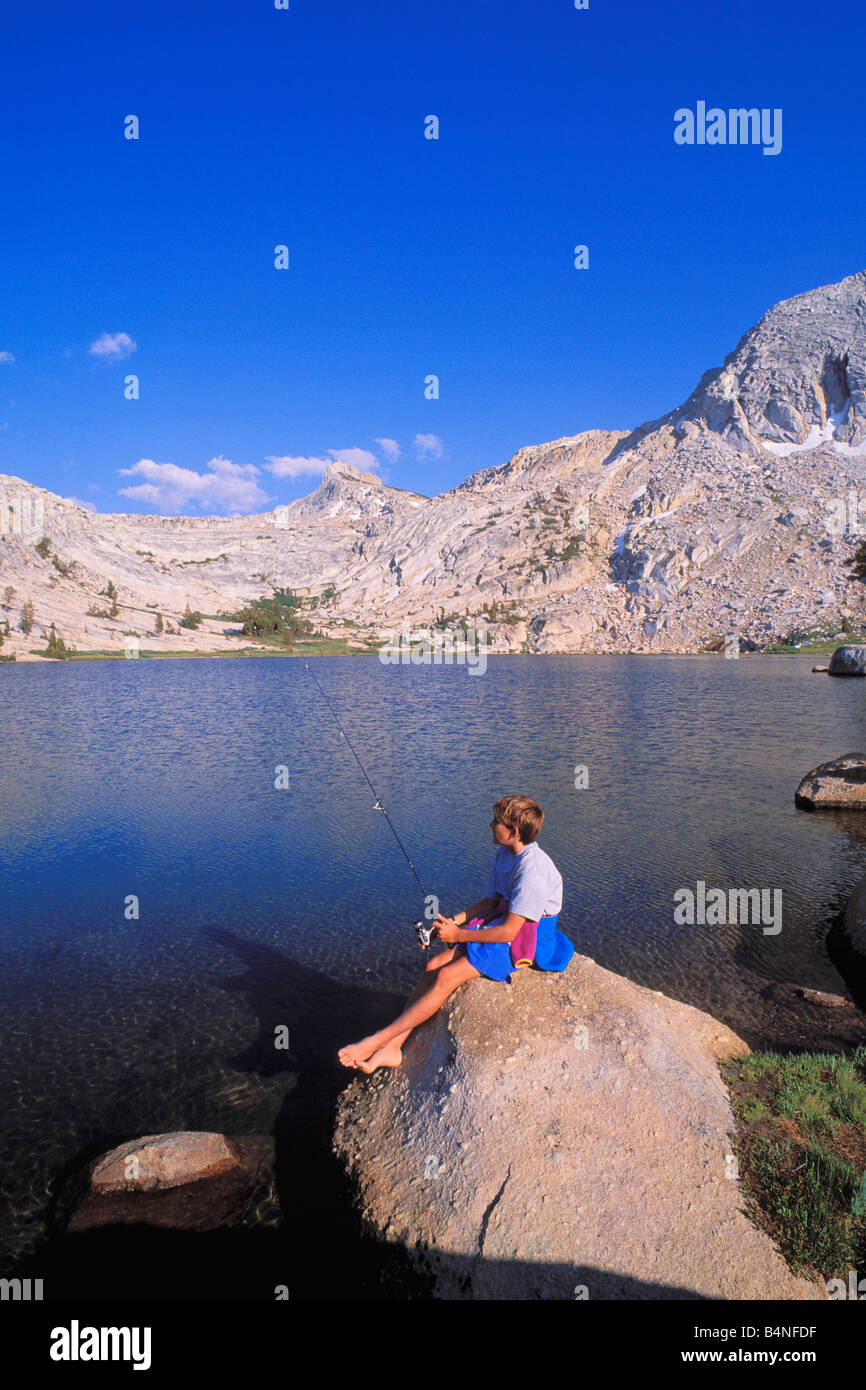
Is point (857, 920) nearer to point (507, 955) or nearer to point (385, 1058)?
point (507, 955)

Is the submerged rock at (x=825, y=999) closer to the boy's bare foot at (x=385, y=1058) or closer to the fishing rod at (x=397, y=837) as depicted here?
the fishing rod at (x=397, y=837)

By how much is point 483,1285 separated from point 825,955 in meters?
9.96

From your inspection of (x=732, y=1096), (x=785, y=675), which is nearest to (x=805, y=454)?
(x=785, y=675)

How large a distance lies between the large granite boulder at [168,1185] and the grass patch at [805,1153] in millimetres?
5014

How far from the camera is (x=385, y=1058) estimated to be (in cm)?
795

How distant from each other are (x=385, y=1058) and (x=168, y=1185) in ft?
8.13

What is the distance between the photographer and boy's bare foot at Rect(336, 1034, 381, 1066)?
25.6 feet

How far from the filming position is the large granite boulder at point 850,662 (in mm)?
85375

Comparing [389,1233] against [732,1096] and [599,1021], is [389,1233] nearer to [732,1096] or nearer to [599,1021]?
[599,1021]

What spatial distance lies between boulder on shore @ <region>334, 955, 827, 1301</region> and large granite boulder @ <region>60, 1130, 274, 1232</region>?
1.16 meters

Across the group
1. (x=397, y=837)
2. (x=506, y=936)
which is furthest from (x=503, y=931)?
(x=397, y=837)

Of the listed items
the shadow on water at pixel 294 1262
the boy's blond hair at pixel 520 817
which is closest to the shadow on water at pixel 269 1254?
the shadow on water at pixel 294 1262
